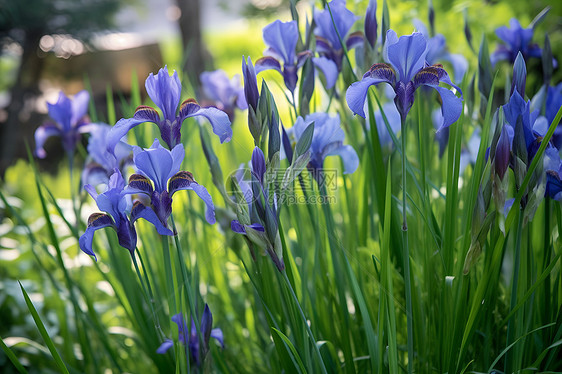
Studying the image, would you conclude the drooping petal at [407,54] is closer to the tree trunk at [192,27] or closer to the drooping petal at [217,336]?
the drooping petal at [217,336]

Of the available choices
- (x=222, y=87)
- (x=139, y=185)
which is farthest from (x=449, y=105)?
(x=222, y=87)

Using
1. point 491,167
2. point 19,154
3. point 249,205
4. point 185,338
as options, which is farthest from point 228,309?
Result: point 19,154

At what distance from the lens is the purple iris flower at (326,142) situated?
32.8 inches

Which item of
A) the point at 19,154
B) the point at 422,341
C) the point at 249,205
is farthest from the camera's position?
the point at 19,154

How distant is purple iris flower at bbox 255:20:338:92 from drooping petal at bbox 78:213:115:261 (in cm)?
38

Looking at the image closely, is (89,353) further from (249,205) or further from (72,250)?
(72,250)

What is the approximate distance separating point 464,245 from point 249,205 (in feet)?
1.07

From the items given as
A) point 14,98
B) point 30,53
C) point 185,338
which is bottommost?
point 185,338

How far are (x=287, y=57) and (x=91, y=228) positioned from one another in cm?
48

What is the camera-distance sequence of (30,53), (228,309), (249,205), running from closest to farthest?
(249,205) → (228,309) → (30,53)

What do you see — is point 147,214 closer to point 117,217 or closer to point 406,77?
point 117,217

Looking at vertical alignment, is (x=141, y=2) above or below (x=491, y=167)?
above

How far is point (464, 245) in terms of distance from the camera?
2.28ft

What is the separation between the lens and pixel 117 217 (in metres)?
0.66
